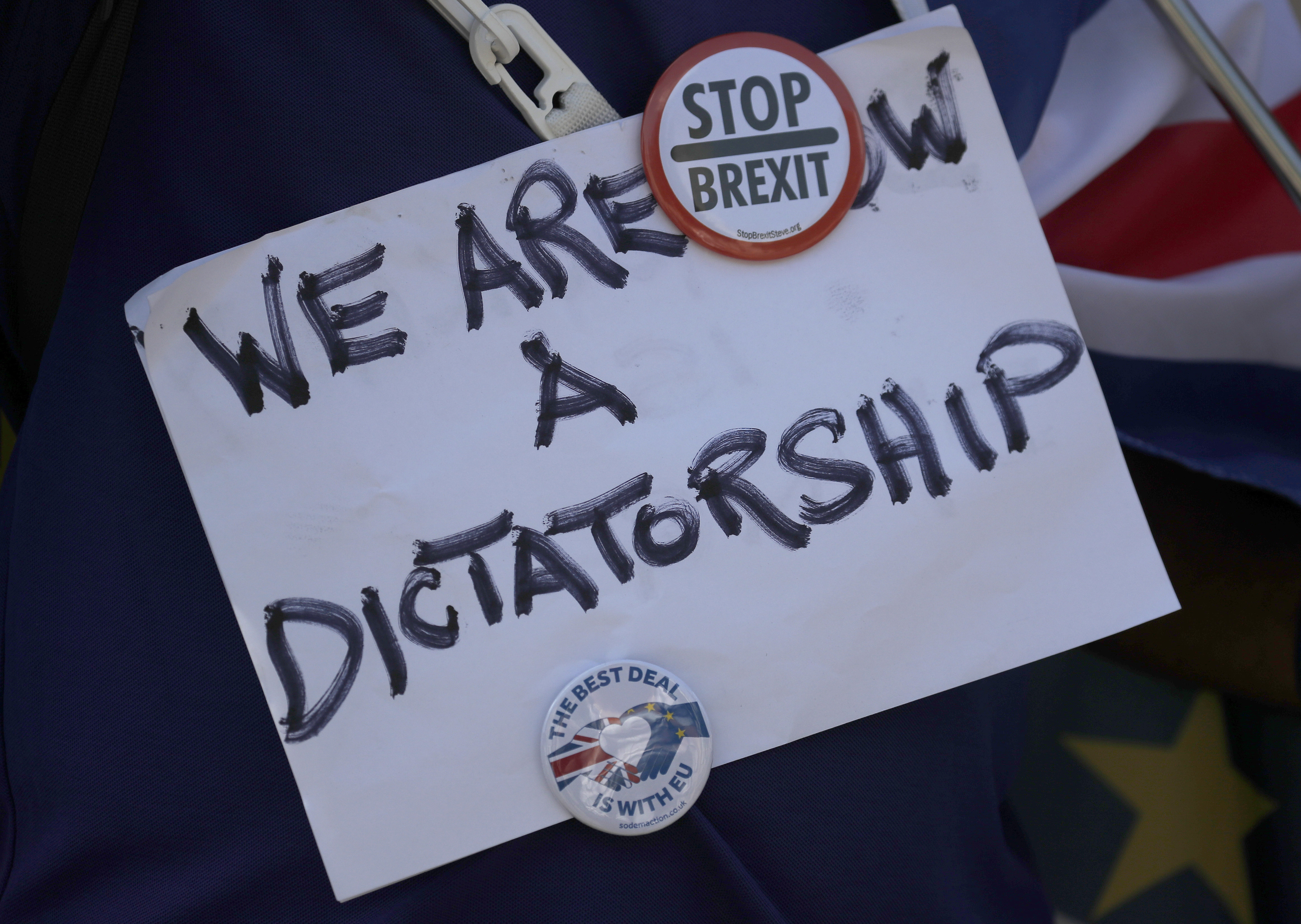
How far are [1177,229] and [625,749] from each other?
49 cm

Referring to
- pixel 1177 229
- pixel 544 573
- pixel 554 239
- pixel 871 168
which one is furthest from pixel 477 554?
pixel 1177 229

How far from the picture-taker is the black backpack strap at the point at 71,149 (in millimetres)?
361

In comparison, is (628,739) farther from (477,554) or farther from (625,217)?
(625,217)

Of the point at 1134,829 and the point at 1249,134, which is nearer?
the point at 1249,134

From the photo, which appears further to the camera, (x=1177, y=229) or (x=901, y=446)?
(x=1177, y=229)

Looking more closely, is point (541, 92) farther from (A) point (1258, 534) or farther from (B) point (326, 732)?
(A) point (1258, 534)

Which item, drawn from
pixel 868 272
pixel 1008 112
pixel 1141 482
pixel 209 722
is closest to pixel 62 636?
pixel 209 722

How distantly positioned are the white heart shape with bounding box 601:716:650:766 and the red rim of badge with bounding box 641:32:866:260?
0.67 ft

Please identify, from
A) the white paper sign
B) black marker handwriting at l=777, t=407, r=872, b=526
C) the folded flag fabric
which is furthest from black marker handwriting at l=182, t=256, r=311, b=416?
the folded flag fabric

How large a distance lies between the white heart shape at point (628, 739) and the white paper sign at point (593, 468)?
3 cm

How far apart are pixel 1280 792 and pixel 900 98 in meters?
0.59

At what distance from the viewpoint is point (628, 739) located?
1.18 feet

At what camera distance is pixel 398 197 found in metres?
0.37

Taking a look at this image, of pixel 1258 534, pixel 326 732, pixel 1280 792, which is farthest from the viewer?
pixel 1280 792
